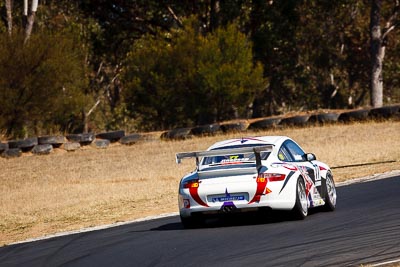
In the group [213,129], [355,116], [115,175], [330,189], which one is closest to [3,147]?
[213,129]

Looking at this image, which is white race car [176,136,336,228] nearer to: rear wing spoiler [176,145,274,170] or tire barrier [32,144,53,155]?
rear wing spoiler [176,145,274,170]

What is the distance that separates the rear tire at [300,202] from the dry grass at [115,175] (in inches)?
184

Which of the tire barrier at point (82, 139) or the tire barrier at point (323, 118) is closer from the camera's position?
the tire barrier at point (82, 139)

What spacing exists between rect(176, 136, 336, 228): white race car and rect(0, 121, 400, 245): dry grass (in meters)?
3.56

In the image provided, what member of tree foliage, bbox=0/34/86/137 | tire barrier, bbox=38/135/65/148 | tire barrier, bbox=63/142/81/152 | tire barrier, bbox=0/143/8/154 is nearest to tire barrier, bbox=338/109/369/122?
tire barrier, bbox=63/142/81/152

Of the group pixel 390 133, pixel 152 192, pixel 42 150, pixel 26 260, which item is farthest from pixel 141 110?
pixel 26 260

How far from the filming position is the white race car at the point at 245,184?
43.7ft

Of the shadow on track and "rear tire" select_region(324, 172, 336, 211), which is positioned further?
"rear tire" select_region(324, 172, 336, 211)

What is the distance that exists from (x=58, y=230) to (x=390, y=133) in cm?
1945

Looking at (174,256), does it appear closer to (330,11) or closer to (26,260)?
(26,260)

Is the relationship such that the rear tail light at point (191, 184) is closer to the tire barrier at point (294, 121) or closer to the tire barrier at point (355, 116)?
the tire barrier at point (294, 121)

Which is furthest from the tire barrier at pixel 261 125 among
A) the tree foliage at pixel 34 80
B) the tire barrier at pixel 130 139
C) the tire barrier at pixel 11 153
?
the tree foliage at pixel 34 80

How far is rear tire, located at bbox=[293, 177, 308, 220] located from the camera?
13445mm

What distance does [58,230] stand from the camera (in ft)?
54.7
